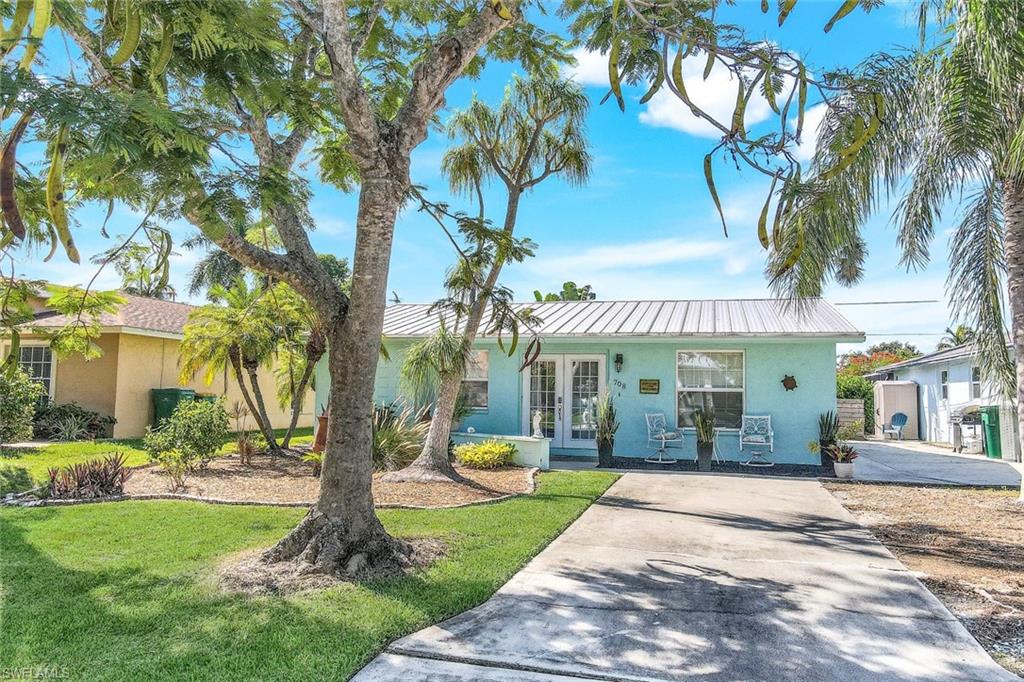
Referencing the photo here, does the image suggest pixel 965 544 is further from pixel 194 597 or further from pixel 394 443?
pixel 394 443

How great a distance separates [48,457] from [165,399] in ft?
15.7

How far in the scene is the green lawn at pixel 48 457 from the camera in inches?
341

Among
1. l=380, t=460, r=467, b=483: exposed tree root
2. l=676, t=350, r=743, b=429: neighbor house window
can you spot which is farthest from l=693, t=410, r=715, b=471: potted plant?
l=380, t=460, r=467, b=483: exposed tree root

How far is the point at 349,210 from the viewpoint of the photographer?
31.7 ft

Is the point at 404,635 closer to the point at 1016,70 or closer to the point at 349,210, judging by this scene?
the point at 349,210

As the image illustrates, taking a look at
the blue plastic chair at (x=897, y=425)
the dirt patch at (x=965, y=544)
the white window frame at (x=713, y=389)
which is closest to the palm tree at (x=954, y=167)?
the dirt patch at (x=965, y=544)

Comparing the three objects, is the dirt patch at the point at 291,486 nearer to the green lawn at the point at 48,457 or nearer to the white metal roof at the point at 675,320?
the green lawn at the point at 48,457

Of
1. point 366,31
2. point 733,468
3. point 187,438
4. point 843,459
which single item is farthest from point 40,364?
point 843,459

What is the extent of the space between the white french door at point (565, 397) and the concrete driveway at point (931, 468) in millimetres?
5492

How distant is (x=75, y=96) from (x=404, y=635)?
3.73 m

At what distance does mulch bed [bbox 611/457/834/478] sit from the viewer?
12664 mm

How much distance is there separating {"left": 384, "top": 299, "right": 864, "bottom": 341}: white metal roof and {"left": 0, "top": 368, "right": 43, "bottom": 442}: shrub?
7310 mm

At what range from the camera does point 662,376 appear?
46.9 feet

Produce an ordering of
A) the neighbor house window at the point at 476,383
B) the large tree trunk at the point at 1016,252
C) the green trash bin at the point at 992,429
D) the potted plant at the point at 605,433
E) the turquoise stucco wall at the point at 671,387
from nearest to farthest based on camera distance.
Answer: the large tree trunk at the point at 1016,252
the turquoise stucco wall at the point at 671,387
the potted plant at the point at 605,433
the neighbor house window at the point at 476,383
the green trash bin at the point at 992,429
